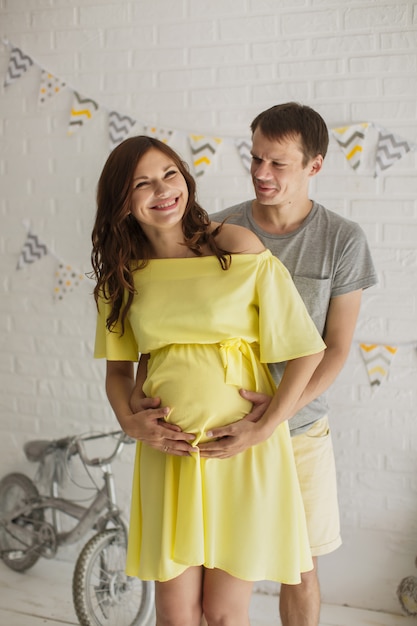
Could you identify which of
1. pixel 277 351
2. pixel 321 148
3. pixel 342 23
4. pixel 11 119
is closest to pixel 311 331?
pixel 277 351

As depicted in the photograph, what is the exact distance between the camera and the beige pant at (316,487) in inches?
69.1

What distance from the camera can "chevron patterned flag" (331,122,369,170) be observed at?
2.36m

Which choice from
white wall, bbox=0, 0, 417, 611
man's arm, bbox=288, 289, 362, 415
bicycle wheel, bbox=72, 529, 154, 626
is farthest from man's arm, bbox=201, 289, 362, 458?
bicycle wheel, bbox=72, 529, 154, 626

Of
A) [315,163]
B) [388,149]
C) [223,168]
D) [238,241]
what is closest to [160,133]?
[223,168]

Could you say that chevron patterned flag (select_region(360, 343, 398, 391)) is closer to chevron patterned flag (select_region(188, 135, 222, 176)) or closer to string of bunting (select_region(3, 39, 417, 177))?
string of bunting (select_region(3, 39, 417, 177))

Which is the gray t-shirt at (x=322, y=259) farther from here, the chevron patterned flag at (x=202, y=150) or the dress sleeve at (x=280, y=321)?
the chevron patterned flag at (x=202, y=150)

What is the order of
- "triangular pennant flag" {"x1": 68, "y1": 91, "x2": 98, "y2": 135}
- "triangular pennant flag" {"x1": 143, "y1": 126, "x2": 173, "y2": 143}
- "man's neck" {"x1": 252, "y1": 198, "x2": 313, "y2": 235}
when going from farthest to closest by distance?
"triangular pennant flag" {"x1": 68, "y1": 91, "x2": 98, "y2": 135}, "triangular pennant flag" {"x1": 143, "y1": 126, "x2": 173, "y2": 143}, "man's neck" {"x1": 252, "y1": 198, "x2": 313, "y2": 235}

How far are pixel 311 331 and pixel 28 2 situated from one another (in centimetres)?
198

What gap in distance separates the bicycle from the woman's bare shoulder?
1.18m

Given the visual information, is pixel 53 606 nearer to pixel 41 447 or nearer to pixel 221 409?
pixel 41 447

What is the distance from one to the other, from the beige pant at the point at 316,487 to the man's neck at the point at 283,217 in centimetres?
50

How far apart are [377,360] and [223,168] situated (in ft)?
2.84

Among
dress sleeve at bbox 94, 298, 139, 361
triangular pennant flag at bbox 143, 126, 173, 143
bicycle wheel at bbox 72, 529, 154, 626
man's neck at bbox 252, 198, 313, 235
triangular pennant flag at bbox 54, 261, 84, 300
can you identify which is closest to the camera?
dress sleeve at bbox 94, 298, 139, 361

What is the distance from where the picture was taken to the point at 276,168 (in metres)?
1.66
